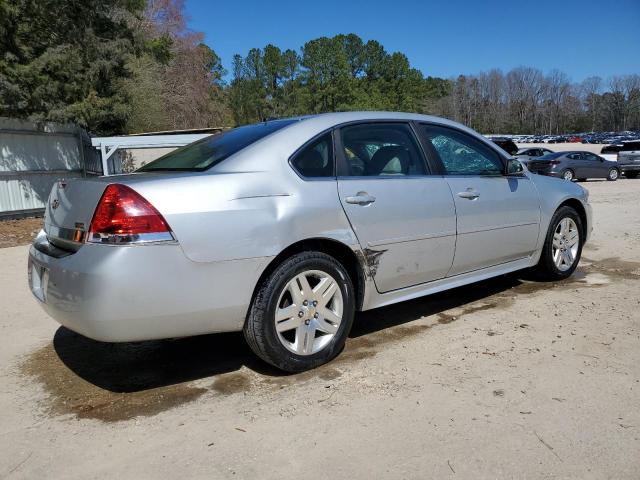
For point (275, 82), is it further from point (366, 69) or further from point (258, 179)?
point (258, 179)

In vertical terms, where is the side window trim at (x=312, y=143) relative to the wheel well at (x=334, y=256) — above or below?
above

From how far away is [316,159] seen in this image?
3549mm

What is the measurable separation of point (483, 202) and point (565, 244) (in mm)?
1563

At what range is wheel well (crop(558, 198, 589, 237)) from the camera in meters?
5.36

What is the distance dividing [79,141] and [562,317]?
1332cm

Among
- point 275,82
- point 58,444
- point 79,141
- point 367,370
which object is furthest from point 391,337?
point 275,82

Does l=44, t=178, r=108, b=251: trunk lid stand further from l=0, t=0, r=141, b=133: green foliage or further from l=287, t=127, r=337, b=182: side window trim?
l=0, t=0, r=141, b=133: green foliage

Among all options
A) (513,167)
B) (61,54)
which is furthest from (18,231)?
(513,167)

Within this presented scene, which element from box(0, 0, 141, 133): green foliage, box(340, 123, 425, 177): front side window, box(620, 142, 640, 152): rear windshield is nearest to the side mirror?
box(340, 123, 425, 177): front side window

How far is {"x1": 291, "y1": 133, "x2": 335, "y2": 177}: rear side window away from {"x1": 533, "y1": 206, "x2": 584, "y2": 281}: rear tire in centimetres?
259

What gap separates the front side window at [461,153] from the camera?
14.0 ft

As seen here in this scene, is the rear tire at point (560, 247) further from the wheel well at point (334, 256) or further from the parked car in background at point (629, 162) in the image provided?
the parked car in background at point (629, 162)

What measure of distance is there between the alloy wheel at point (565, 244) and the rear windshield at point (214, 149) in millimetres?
2999

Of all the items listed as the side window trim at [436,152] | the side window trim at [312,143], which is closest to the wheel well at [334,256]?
the side window trim at [312,143]
